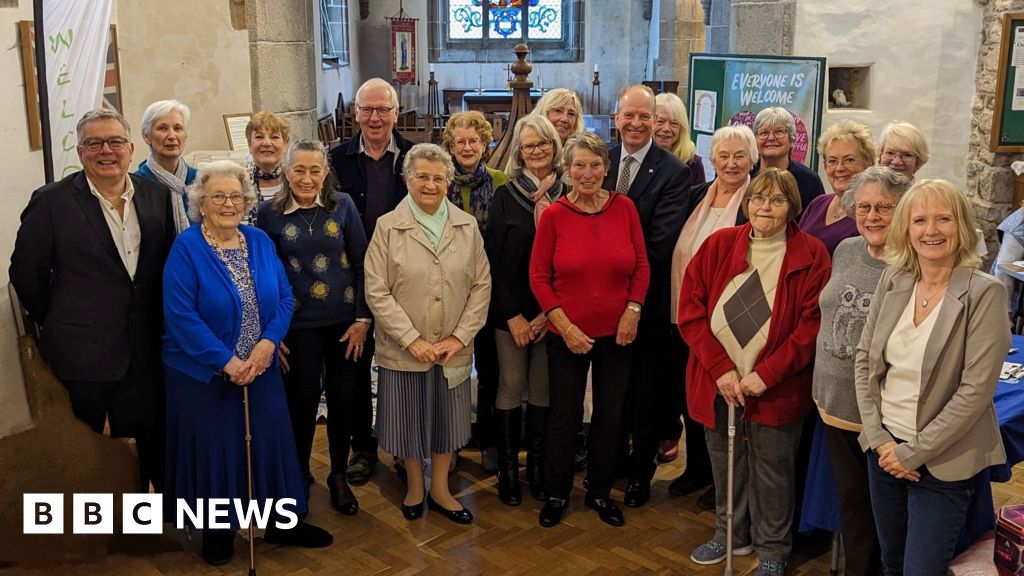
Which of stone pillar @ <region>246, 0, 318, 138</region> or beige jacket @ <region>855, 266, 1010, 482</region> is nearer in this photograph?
beige jacket @ <region>855, 266, 1010, 482</region>

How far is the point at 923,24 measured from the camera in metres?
6.18

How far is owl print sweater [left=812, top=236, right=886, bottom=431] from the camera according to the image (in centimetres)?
304

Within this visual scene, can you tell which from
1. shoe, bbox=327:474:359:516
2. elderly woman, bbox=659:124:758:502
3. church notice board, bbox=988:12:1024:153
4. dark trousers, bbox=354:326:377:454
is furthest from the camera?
church notice board, bbox=988:12:1024:153

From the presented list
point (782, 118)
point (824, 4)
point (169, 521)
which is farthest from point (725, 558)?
point (824, 4)

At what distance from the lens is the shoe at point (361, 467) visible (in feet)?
14.3

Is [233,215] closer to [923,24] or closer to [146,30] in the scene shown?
[146,30]

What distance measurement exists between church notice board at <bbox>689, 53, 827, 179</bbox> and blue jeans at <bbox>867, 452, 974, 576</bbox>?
3.28 m

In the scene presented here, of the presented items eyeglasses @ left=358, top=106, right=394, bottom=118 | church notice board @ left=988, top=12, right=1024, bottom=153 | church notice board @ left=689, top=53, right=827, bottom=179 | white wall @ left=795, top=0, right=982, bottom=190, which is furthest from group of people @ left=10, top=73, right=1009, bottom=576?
church notice board @ left=988, top=12, right=1024, bottom=153

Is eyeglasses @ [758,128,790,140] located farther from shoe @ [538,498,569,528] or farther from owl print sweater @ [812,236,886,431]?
shoe @ [538,498,569,528]

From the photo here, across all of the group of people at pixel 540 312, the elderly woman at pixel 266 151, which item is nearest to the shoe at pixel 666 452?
the group of people at pixel 540 312

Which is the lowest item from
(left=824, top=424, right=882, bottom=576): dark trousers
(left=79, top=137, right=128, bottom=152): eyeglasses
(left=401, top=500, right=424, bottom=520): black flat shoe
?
(left=401, top=500, right=424, bottom=520): black flat shoe

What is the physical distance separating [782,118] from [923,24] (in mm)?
2810

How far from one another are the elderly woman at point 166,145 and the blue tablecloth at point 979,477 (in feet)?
7.94

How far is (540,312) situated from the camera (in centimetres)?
394
